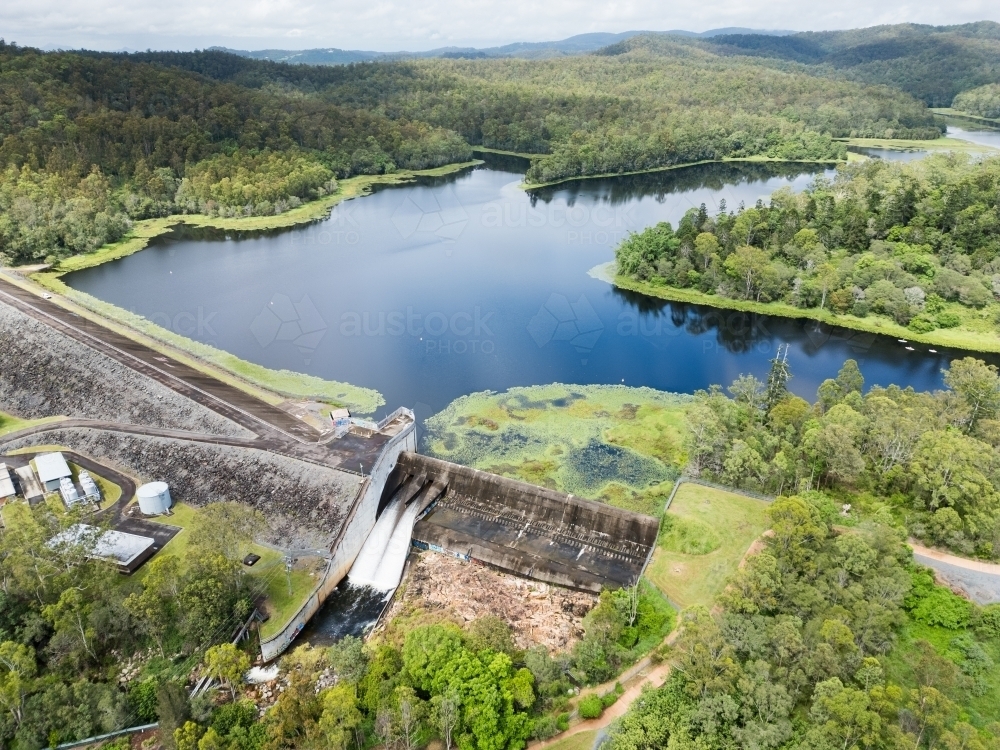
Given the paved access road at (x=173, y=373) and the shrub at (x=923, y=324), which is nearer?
the paved access road at (x=173, y=373)

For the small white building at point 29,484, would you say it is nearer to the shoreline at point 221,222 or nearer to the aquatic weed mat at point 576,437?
the aquatic weed mat at point 576,437

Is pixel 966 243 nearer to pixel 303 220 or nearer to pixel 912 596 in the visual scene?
pixel 912 596

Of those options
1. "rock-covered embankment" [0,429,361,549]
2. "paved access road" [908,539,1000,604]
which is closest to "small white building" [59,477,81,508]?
"rock-covered embankment" [0,429,361,549]

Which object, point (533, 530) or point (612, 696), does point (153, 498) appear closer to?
point (533, 530)

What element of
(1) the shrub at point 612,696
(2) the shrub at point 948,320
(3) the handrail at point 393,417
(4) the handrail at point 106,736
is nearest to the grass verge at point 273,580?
(4) the handrail at point 106,736

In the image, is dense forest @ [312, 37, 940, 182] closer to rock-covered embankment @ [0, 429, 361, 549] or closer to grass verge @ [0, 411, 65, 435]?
grass verge @ [0, 411, 65, 435]
